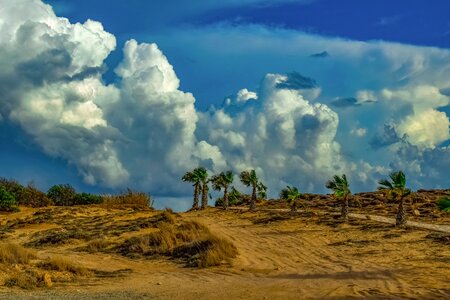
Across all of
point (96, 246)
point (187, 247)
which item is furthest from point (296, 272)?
point (96, 246)

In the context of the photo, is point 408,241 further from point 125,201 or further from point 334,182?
point 125,201

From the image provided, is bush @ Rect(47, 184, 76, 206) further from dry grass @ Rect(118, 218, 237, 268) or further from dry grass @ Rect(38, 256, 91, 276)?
dry grass @ Rect(38, 256, 91, 276)

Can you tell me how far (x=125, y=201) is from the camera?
80.9 meters

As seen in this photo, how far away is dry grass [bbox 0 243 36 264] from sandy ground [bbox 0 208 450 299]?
2926 millimetres

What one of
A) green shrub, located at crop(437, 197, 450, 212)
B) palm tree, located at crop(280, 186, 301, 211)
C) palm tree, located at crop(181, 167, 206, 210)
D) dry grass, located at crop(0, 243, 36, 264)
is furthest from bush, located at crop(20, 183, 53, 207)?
green shrub, located at crop(437, 197, 450, 212)

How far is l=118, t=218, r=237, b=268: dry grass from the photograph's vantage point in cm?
2496

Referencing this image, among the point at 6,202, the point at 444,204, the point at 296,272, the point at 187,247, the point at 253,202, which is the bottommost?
the point at 296,272

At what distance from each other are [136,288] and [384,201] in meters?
59.2

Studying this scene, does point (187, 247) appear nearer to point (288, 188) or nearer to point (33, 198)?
point (288, 188)

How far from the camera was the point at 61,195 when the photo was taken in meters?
81.4

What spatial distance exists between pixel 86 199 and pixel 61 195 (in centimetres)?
401

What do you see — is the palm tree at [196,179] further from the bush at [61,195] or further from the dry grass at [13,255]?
the dry grass at [13,255]

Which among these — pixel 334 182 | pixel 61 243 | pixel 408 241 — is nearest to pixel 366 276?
pixel 408 241

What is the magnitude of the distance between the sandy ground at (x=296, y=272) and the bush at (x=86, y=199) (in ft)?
151
